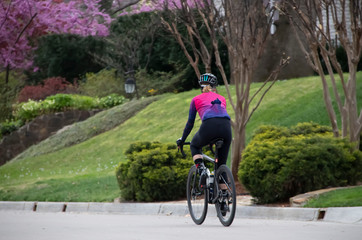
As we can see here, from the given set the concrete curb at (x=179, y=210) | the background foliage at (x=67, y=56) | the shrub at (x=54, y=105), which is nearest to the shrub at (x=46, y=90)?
the background foliage at (x=67, y=56)

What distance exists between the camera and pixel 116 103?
103 ft

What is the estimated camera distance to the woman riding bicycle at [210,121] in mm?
9102

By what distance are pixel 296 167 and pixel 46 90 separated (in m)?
25.6

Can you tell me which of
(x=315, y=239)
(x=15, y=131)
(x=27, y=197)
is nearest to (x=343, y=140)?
(x=315, y=239)

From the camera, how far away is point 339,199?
10.3 m

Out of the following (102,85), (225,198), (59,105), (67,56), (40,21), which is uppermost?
(40,21)

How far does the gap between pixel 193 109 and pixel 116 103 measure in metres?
22.3

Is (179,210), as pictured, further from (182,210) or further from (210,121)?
(210,121)

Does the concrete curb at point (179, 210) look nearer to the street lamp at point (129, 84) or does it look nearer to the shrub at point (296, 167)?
the shrub at point (296, 167)

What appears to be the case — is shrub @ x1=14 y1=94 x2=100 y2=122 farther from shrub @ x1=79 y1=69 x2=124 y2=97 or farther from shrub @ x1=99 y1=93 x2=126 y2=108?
shrub @ x1=79 y1=69 x2=124 y2=97

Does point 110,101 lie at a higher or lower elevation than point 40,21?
lower

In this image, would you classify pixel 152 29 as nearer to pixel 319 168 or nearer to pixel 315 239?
pixel 319 168

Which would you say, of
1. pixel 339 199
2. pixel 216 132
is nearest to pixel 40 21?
pixel 339 199

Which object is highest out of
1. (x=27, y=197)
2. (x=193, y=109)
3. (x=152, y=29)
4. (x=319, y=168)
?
(x=152, y=29)
